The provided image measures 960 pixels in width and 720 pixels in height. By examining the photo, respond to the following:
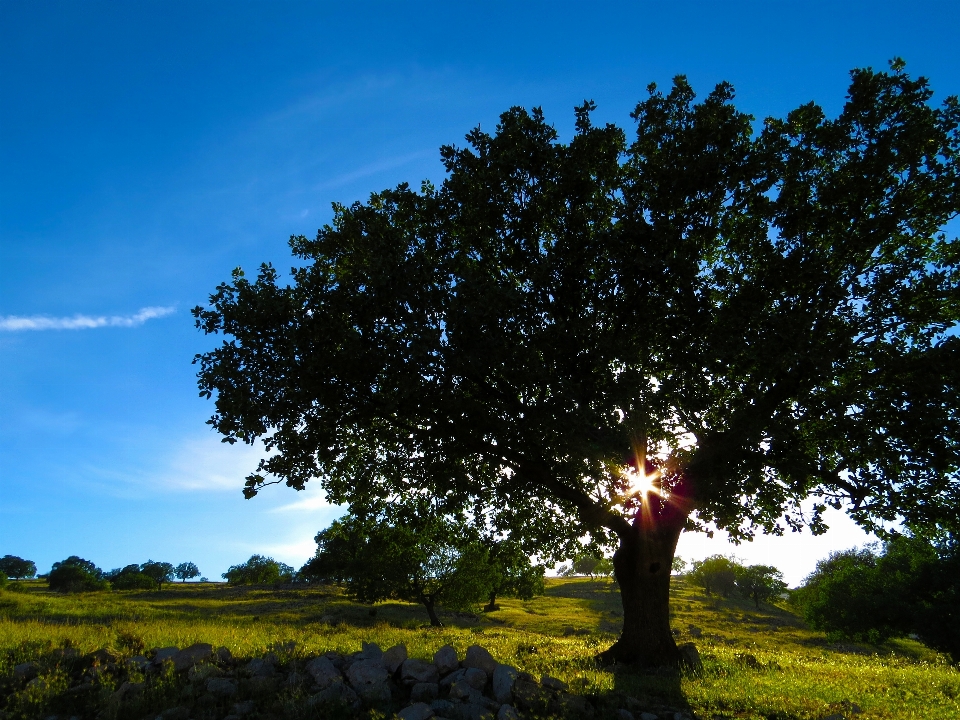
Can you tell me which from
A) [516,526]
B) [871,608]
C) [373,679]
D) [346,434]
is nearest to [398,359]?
[346,434]

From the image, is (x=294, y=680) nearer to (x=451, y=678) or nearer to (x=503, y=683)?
(x=451, y=678)

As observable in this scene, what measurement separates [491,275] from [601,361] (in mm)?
5215

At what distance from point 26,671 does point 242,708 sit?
23.0ft

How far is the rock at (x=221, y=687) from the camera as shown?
1347cm

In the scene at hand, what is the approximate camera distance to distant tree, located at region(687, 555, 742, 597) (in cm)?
12431

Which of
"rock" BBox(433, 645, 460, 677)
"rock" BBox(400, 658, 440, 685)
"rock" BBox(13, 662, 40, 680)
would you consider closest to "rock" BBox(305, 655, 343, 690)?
"rock" BBox(400, 658, 440, 685)

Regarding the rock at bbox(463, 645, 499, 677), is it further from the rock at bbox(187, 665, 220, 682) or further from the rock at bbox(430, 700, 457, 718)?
the rock at bbox(187, 665, 220, 682)

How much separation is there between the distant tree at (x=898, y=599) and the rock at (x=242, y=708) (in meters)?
42.9

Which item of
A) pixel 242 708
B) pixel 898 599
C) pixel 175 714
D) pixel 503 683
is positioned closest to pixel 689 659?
pixel 503 683

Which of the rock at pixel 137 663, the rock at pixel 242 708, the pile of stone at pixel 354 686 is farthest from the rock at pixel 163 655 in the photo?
the rock at pixel 242 708

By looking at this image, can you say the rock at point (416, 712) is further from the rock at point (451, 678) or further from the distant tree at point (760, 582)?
the distant tree at point (760, 582)

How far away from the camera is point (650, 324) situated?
19.2 m

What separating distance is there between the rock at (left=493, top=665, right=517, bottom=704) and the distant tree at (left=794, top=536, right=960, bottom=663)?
3795 centimetres

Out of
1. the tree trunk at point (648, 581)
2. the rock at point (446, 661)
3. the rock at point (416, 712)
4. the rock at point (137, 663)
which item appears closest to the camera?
the rock at point (416, 712)
